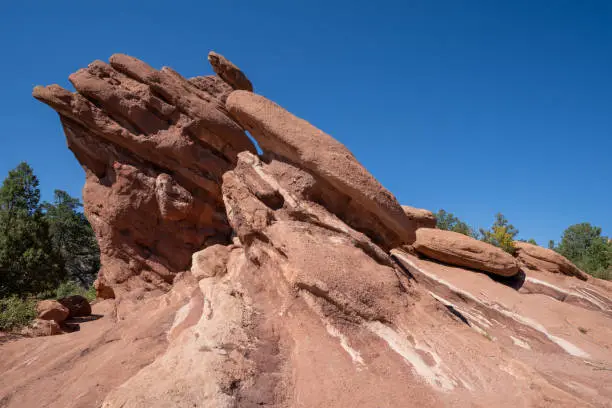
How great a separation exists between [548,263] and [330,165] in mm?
11868

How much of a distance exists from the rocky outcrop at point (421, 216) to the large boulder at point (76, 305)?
1234 cm

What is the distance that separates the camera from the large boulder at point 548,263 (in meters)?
14.6

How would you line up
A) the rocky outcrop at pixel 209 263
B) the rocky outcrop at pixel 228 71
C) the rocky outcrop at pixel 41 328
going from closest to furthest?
the rocky outcrop at pixel 209 263 → the rocky outcrop at pixel 41 328 → the rocky outcrop at pixel 228 71

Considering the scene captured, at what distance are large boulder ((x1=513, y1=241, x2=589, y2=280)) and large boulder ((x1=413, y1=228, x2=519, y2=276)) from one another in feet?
7.30

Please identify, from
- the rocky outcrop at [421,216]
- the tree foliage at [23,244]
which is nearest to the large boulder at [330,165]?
the rocky outcrop at [421,216]

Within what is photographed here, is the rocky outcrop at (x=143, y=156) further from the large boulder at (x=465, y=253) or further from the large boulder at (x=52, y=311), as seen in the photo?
the large boulder at (x=465, y=253)

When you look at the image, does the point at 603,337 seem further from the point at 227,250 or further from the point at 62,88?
the point at 62,88

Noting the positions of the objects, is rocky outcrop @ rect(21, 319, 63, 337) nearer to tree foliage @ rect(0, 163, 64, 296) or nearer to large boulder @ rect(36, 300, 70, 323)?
large boulder @ rect(36, 300, 70, 323)

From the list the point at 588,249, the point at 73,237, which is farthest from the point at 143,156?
the point at 588,249

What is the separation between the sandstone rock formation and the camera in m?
4.70

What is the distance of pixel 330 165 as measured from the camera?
7566 millimetres

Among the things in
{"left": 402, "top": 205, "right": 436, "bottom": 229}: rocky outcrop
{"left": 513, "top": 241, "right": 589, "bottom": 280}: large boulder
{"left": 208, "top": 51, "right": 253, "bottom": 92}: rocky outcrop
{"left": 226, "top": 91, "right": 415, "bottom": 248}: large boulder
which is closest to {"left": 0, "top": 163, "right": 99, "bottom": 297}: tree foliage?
{"left": 208, "top": 51, "right": 253, "bottom": 92}: rocky outcrop

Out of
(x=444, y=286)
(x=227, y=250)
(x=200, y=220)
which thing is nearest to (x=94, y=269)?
(x=200, y=220)

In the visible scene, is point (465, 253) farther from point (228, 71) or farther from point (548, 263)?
point (228, 71)
